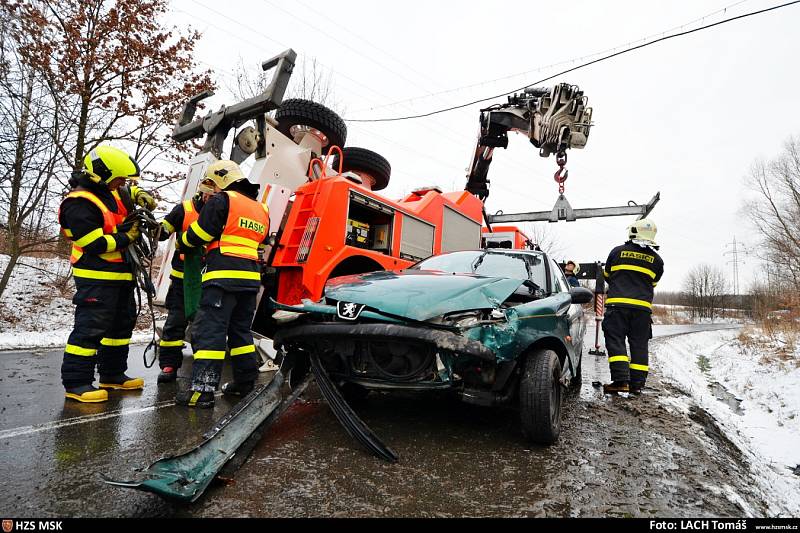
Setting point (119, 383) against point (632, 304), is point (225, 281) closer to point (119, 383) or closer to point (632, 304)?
point (119, 383)

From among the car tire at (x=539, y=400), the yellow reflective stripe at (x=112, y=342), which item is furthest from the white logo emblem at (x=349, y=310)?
the yellow reflective stripe at (x=112, y=342)

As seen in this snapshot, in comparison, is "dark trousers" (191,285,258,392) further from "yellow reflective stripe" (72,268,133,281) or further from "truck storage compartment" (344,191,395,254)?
"truck storage compartment" (344,191,395,254)

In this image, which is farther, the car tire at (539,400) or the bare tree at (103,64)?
the bare tree at (103,64)

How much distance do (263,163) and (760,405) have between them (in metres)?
7.55

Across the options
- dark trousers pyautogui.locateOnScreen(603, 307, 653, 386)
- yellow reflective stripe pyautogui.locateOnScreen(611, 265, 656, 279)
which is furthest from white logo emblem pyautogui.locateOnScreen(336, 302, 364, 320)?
yellow reflective stripe pyautogui.locateOnScreen(611, 265, 656, 279)

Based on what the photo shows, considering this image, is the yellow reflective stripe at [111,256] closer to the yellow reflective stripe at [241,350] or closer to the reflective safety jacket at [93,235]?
the reflective safety jacket at [93,235]

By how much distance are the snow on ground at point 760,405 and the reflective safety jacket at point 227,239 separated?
11.9 feet

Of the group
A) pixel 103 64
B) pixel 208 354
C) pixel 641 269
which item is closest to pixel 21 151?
pixel 103 64

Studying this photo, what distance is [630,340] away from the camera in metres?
4.66

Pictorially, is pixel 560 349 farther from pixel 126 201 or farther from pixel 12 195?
pixel 12 195

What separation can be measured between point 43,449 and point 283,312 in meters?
1.45

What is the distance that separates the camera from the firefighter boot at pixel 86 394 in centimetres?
327

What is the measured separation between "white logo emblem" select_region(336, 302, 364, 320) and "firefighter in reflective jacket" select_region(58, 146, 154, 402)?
6.97 feet

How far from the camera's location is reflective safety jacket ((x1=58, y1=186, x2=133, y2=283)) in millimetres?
3309
